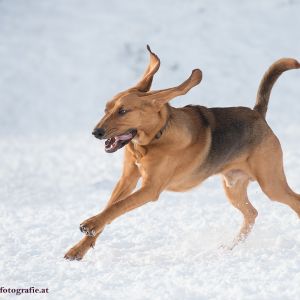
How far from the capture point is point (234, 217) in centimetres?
898

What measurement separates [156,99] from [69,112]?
36.7 ft

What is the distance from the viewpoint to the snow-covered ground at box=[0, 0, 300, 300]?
5863 mm

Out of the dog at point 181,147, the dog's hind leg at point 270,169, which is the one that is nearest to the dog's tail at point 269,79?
the dog at point 181,147

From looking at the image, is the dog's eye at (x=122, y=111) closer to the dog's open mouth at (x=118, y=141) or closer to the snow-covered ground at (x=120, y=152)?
the dog's open mouth at (x=118, y=141)

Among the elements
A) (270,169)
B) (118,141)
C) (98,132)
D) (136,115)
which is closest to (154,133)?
(136,115)

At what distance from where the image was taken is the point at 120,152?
1432 centimetres

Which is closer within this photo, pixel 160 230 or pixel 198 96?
pixel 160 230

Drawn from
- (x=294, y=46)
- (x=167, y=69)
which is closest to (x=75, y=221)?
(x=167, y=69)

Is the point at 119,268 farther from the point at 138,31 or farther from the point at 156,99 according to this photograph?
the point at 138,31

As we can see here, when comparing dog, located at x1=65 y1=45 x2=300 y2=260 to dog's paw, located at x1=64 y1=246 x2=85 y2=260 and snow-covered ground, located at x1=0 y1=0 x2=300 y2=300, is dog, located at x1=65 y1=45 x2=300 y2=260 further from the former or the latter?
snow-covered ground, located at x1=0 y1=0 x2=300 y2=300

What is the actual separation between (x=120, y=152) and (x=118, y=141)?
7.98m

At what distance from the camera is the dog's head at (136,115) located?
6.24m

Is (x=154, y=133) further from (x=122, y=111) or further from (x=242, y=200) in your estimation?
(x=242, y=200)

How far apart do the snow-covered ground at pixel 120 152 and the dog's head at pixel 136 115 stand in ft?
3.81
